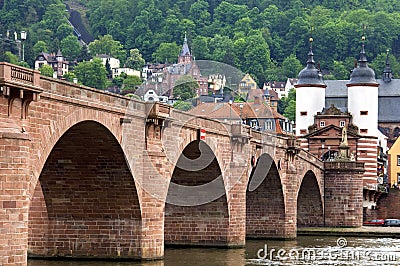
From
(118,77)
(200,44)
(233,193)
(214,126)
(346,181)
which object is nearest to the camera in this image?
(214,126)

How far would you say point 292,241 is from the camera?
71812mm

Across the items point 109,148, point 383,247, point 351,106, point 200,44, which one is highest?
point 200,44

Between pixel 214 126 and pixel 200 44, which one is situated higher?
pixel 200 44

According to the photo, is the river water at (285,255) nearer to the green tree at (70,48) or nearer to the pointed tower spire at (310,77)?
the pointed tower spire at (310,77)

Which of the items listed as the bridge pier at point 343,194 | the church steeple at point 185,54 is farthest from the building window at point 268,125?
the church steeple at point 185,54

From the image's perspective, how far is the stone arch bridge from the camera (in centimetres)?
3209

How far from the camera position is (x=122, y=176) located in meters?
44.5

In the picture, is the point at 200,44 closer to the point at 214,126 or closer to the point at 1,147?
the point at 214,126

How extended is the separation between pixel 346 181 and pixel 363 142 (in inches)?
634

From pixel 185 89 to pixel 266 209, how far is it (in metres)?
15.3

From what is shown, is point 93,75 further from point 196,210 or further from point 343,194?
point 196,210

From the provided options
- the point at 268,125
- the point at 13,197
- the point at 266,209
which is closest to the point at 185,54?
the point at 268,125

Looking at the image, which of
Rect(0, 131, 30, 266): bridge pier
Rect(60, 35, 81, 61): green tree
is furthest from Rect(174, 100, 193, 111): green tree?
Rect(60, 35, 81, 61): green tree

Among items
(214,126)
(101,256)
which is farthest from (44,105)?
(214,126)
